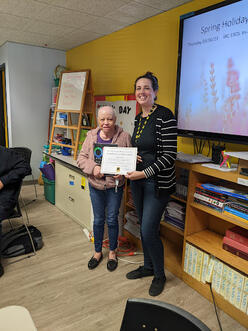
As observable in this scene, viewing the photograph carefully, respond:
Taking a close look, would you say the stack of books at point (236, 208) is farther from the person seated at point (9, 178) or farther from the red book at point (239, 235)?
the person seated at point (9, 178)

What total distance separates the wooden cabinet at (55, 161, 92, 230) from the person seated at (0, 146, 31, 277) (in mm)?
805

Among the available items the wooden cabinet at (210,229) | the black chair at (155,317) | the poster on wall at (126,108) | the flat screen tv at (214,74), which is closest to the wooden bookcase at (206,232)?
the wooden cabinet at (210,229)

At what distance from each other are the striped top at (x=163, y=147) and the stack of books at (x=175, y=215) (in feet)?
1.53

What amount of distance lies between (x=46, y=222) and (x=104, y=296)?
153cm

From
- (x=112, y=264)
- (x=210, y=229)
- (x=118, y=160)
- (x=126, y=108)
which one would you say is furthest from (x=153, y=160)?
(x=126, y=108)

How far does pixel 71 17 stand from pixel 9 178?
196cm

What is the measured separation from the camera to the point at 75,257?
2562 mm

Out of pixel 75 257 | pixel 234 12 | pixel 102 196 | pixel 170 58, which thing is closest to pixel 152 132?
pixel 102 196

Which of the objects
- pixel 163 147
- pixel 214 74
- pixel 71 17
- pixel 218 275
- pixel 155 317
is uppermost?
pixel 71 17

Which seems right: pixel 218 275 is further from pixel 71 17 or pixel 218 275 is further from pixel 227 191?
pixel 71 17

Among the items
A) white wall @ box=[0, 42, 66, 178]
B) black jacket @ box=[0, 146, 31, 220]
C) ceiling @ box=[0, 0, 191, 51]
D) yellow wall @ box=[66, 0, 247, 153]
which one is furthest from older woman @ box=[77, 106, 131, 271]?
white wall @ box=[0, 42, 66, 178]

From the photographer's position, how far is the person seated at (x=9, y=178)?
2.31m

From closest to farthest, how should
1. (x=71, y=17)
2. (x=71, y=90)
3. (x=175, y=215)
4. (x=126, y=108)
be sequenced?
(x=175, y=215), (x=71, y=17), (x=126, y=108), (x=71, y=90)

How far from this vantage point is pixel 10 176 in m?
2.33
